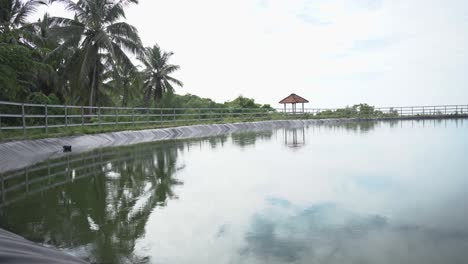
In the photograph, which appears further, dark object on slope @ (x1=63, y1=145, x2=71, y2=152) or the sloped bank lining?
dark object on slope @ (x1=63, y1=145, x2=71, y2=152)

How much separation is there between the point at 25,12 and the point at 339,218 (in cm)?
2266

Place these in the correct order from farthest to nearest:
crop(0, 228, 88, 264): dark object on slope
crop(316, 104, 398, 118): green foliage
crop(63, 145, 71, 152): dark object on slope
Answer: crop(316, 104, 398, 118): green foliage → crop(63, 145, 71, 152): dark object on slope → crop(0, 228, 88, 264): dark object on slope

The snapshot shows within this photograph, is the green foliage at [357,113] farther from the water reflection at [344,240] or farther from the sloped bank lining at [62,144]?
the water reflection at [344,240]

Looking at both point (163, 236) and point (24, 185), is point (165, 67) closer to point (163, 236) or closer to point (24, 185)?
point (24, 185)

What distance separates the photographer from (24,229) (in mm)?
4125

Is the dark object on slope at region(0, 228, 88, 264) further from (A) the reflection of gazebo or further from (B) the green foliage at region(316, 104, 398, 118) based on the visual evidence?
(B) the green foliage at region(316, 104, 398, 118)

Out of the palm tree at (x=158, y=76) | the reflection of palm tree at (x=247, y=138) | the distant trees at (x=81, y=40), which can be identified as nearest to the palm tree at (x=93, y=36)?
the distant trees at (x=81, y=40)

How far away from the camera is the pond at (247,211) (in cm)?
349

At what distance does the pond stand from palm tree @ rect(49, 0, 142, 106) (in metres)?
13.9

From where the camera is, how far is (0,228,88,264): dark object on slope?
2699 mm

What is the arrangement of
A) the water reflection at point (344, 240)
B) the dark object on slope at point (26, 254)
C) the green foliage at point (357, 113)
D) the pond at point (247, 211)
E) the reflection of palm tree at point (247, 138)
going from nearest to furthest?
the dark object on slope at point (26, 254) < the water reflection at point (344, 240) < the pond at point (247, 211) < the reflection of palm tree at point (247, 138) < the green foliage at point (357, 113)

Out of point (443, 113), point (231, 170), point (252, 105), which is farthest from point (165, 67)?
point (231, 170)

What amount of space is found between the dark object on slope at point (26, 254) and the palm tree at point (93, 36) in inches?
736

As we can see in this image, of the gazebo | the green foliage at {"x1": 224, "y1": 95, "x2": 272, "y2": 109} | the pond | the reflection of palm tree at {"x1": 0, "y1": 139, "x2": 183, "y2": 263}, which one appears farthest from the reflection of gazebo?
the green foliage at {"x1": 224, "y1": 95, "x2": 272, "y2": 109}
